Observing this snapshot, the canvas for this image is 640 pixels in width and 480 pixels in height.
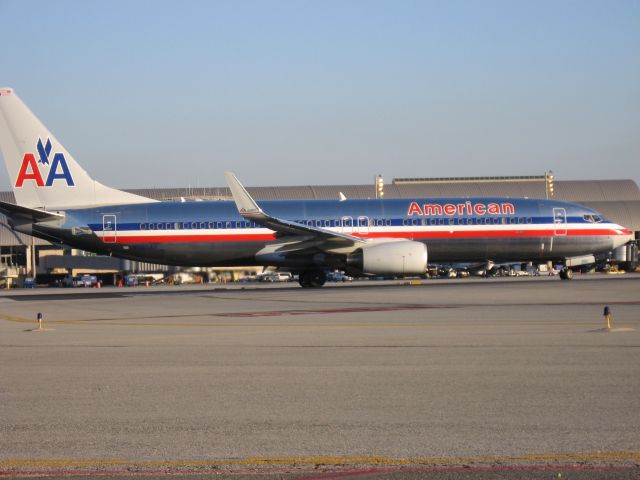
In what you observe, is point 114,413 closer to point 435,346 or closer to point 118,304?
point 435,346

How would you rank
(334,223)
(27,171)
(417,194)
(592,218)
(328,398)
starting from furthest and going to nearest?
(417,194) < (592,218) < (334,223) < (27,171) < (328,398)

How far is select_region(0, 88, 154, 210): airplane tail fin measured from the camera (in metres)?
41.7

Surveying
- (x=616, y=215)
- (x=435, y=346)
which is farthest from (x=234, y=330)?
(x=616, y=215)

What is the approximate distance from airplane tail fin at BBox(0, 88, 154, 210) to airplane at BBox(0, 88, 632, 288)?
47 millimetres

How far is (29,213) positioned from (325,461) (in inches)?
1413

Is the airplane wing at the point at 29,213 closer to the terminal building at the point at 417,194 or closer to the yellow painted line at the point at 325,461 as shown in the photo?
the yellow painted line at the point at 325,461

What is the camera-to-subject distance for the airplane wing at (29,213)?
40.3 meters

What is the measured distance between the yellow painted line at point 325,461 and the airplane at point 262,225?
3298cm

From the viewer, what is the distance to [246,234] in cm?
4288

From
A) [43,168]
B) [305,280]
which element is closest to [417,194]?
[305,280]

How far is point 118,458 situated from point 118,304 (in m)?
25.6

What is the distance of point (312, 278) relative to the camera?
4375cm

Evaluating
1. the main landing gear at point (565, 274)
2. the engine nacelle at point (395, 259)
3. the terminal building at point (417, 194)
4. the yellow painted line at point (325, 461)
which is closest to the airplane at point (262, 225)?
the engine nacelle at point (395, 259)

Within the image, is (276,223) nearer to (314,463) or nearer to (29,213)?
(29,213)
